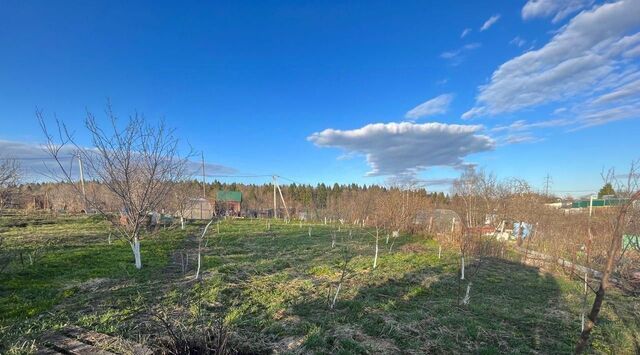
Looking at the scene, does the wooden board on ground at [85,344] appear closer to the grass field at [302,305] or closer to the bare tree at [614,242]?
the grass field at [302,305]

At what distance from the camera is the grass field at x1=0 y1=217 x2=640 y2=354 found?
4363 mm

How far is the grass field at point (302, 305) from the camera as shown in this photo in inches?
172

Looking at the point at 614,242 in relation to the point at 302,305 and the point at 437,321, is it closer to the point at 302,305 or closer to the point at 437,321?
the point at 437,321

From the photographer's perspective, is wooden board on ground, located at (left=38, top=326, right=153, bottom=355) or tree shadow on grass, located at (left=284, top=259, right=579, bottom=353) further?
tree shadow on grass, located at (left=284, top=259, right=579, bottom=353)

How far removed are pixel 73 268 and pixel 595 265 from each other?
50.7 feet

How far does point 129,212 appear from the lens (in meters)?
8.59

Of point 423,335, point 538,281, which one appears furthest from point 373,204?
point 423,335

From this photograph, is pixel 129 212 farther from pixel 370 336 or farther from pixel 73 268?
pixel 370 336

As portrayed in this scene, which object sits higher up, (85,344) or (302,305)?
(85,344)

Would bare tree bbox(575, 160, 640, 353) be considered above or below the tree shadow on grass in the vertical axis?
above

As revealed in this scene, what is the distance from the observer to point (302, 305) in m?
Result: 5.85

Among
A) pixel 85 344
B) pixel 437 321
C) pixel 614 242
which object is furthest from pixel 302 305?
pixel 614 242

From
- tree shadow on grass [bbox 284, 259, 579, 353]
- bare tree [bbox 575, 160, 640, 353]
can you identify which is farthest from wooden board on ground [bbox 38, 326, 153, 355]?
bare tree [bbox 575, 160, 640, 353]

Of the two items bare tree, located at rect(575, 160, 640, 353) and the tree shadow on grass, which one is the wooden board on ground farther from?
bare tree, located at rect(575, 160, 640, 353)
